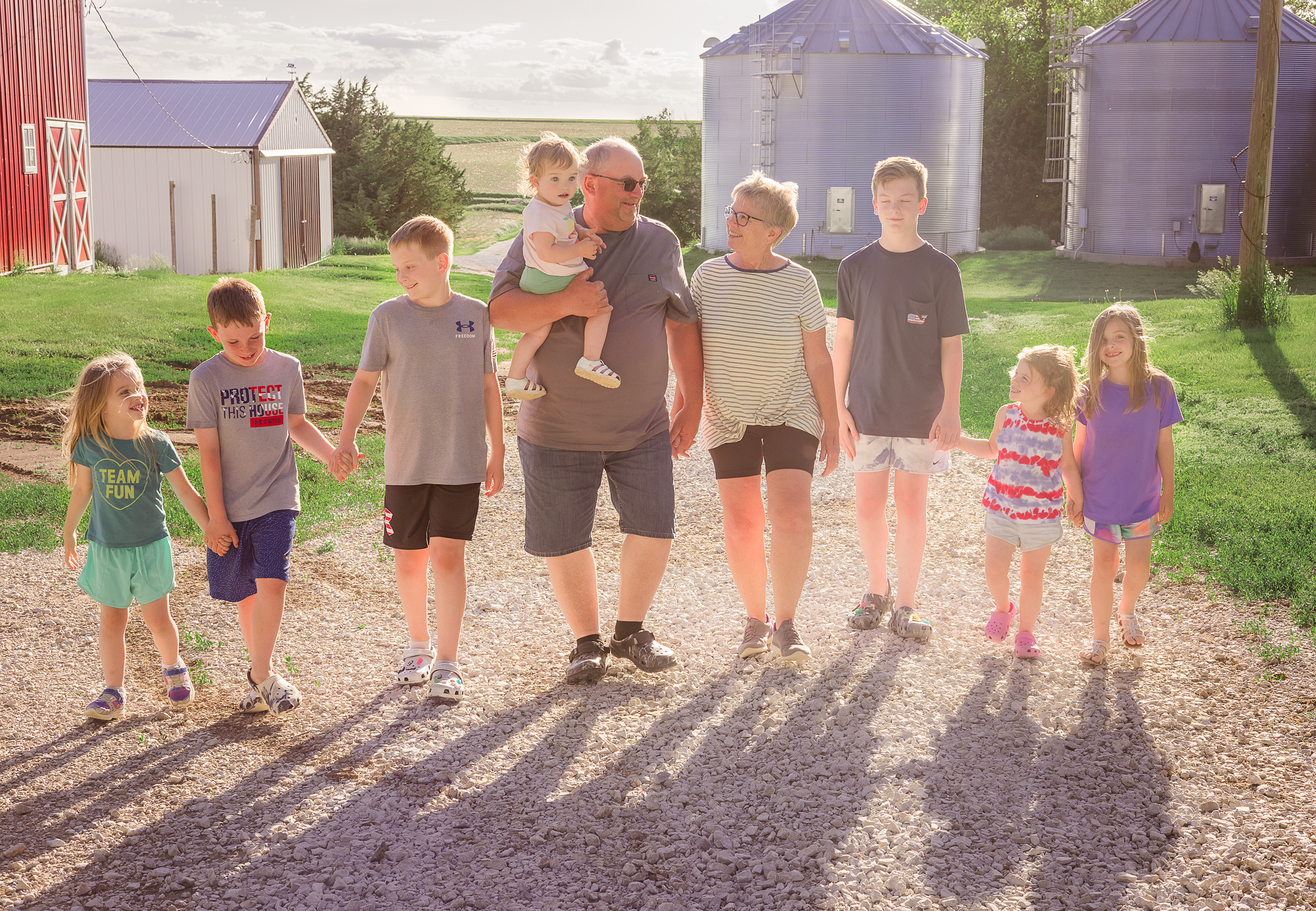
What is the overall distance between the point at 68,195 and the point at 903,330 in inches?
836

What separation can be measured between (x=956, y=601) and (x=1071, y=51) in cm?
2906

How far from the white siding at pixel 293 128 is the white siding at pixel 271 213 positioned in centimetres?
50

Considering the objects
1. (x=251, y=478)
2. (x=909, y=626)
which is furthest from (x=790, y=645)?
(x=251, y=478)

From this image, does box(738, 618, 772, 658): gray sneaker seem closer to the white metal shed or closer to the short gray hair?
the short gray hair

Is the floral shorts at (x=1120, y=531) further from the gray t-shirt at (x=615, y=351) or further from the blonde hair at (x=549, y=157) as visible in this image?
the blonde hair at (x=549, y=157)

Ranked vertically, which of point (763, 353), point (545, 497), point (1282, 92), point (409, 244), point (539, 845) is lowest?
point (539, 845)

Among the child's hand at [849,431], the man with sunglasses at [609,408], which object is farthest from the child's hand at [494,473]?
the child's hand at [849,431]

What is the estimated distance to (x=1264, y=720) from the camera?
169 inches

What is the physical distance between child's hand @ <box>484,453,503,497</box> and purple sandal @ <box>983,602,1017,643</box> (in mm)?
2254

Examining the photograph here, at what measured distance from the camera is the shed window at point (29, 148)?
19.8m

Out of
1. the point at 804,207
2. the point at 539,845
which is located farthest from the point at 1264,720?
the point at 804,207

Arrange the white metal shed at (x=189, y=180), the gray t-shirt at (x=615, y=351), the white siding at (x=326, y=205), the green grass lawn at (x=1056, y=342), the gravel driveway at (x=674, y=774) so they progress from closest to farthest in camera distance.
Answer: the gravel driveway at (x=674, y=774), the gray t-shirt at (x=615, y=351), the green grass lawn at (x=1056, y=342), the white metal shed at (x=189, y=180), the white siding at (x=326, y=205)

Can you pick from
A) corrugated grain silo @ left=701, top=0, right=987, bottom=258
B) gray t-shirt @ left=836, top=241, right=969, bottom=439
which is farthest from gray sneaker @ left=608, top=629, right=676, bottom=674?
corrugated grain silo @ left=701, top=0, right=987, bottom=258

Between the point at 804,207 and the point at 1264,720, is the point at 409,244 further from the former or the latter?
the point at 804,207
